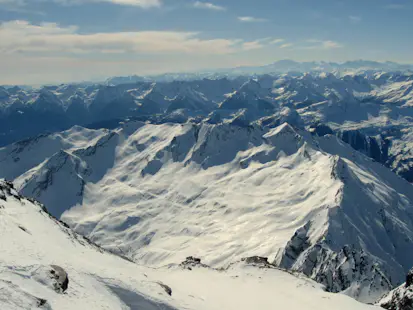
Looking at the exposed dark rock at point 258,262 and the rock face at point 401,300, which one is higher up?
the rock face at point 401,300

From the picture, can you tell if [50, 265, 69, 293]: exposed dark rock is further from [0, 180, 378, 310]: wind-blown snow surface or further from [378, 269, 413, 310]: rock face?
[378, 269, 413, 310]: rock face

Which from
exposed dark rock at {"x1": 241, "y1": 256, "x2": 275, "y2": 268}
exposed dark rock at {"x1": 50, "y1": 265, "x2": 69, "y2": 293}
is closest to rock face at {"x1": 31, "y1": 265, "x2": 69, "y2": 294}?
exposed dark rock at {"x1": 50, "y1": 265, "x2": 69, "y2": 293}

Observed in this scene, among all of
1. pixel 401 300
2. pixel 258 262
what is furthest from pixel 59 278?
pixel 401 300

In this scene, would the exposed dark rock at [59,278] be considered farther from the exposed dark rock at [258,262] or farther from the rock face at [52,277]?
the exposed dark rock at [258,262]

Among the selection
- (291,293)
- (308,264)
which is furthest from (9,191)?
(308,264)

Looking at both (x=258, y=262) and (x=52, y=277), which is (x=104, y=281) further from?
(x=258, y=262)

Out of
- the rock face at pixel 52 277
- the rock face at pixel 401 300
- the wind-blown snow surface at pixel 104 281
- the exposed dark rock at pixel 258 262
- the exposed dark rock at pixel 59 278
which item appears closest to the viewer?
the wind-blown snow surface at pixel 104 281

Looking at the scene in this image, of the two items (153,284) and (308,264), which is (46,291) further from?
(308,264)

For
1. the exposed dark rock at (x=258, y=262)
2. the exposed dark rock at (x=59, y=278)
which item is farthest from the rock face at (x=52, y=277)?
the exposed dark rock at (x=258, y=262)
